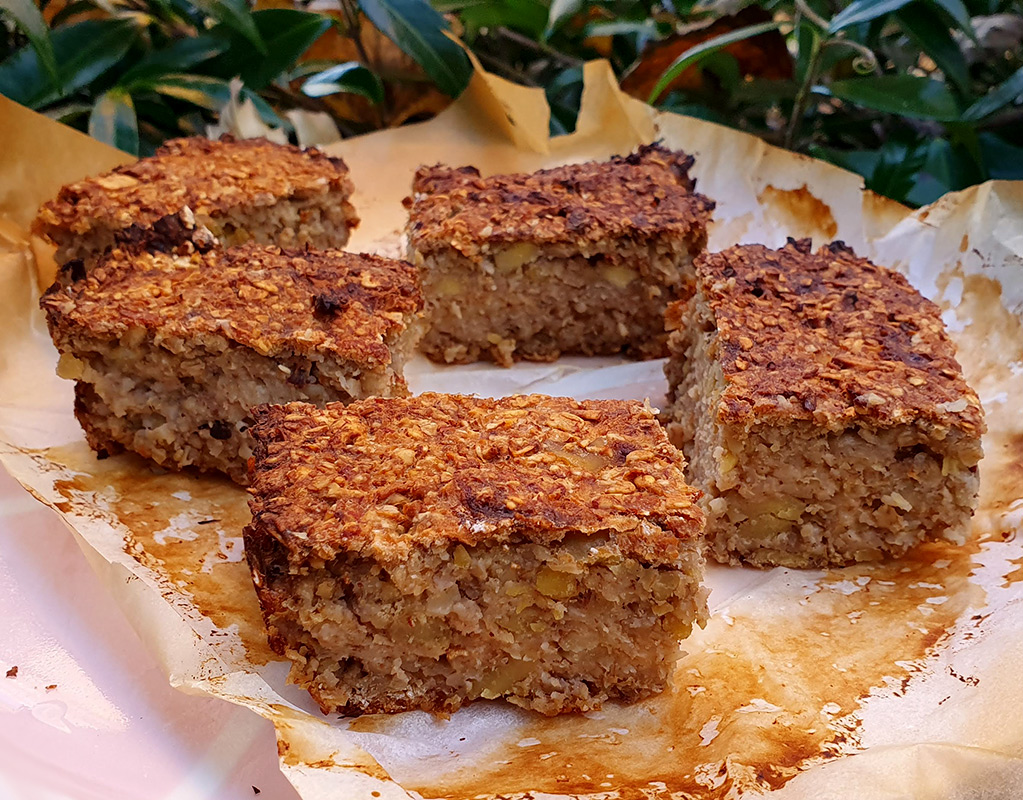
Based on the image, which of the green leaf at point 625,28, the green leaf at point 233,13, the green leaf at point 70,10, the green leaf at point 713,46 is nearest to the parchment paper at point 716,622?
the green leaf at point 713,46

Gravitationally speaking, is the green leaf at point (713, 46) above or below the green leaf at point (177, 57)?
above

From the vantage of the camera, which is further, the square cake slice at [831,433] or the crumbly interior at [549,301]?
the crumbly interior at [549,301]

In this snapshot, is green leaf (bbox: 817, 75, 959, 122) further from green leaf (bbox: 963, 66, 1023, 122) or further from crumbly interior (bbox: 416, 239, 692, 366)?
crumbly interior (bbox: 416, 239, 692, 366)

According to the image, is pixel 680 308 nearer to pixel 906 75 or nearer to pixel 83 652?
pixel 906 75

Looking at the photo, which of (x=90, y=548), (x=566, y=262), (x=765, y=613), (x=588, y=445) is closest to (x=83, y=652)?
(x=90, y=548)

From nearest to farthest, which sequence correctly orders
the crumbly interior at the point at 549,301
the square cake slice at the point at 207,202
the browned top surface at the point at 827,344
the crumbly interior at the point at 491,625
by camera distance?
the crumbly interior at the point at 491,625
the browned top surface at the point at 827,344
the square cake slice at the point at 207,202
the crumbly interior at the point at 549,301

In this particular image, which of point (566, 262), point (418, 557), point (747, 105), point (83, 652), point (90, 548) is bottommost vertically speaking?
point (83, 652)

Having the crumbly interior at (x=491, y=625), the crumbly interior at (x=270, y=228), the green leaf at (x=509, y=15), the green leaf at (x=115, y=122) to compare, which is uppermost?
the green leaf at (x=509, y=15)

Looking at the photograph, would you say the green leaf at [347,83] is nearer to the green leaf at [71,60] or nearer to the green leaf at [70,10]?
the green leaf at [71,60]
